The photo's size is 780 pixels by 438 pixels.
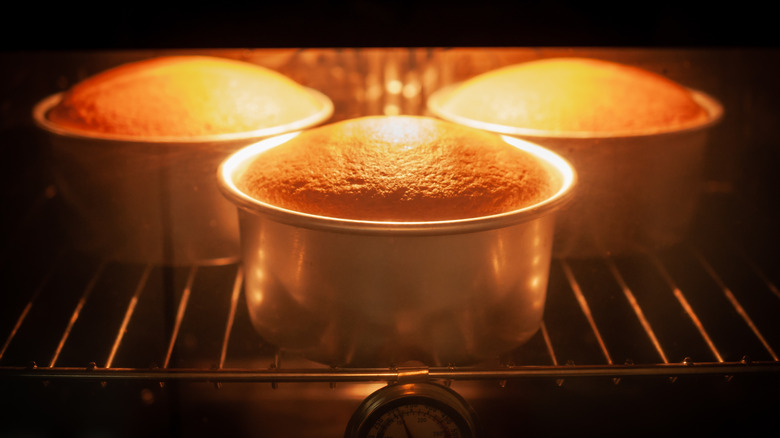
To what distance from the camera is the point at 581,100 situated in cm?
101

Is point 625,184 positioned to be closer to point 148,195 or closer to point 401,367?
point 401,367

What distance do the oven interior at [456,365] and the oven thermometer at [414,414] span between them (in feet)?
0.06

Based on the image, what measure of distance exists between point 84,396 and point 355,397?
1.20 feet

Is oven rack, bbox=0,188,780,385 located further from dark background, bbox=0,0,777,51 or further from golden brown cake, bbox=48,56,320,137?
dark background, bbox=0,0,777,51

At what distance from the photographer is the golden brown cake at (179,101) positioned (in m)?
0.96

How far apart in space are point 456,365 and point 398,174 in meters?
0.22

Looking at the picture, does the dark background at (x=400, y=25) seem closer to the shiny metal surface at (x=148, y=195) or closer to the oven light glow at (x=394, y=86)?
the shiny metal surface at (x=148, y=195)

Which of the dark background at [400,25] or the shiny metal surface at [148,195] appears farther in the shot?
the shiny metal surface at [148,195]

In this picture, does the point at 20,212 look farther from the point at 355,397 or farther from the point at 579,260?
the point at 579,260

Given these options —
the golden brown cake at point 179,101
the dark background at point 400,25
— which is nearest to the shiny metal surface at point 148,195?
the golden brown cake at point 179,101

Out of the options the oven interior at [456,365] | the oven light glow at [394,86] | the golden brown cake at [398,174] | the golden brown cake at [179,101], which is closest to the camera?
the golden brown cake at [398,174]

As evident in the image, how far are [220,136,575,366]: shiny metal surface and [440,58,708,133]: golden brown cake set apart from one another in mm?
286

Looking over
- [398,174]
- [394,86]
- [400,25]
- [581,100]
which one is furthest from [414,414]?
[394,86]

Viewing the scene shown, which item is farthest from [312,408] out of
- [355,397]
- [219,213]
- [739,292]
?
[739,292]
